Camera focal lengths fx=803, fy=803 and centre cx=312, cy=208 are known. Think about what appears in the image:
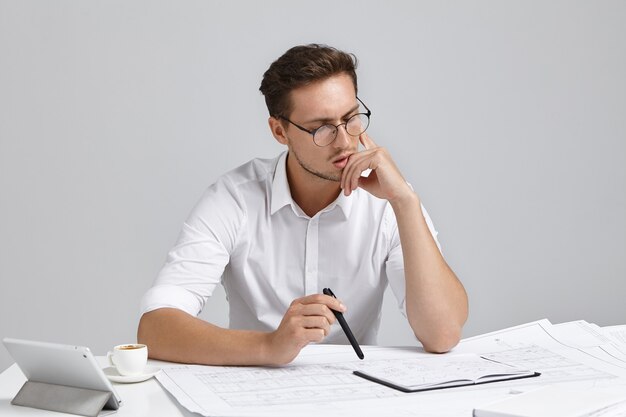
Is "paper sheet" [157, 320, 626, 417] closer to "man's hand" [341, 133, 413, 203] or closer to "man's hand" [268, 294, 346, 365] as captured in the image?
"man's hand" [268, 294, 346, 365]

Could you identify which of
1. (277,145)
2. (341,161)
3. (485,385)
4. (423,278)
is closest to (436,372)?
(485,385)

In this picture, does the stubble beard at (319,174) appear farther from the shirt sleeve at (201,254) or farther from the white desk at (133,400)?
the white desk at (133,400)

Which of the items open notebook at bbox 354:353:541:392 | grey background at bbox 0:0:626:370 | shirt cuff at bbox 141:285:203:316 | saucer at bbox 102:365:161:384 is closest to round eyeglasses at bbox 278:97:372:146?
shirt cuff at bbox 141:285:203:316

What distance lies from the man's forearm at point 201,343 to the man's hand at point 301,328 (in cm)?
3

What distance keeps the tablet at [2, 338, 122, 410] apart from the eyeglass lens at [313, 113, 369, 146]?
0.93m

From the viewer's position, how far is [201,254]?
2.04 meters

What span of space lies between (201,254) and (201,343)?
40cm

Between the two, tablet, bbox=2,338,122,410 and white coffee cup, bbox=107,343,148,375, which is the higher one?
tablet, bbox=2,338,122,410

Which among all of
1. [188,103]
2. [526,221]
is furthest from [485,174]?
[188,103]

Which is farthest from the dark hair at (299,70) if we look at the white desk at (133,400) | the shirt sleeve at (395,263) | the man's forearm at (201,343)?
the white desk at (133,400)

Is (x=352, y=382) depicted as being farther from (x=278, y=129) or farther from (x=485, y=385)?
(x=278, y=129)

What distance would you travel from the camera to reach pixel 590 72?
3783 mm

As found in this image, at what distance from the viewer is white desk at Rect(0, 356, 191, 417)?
1.33 meters

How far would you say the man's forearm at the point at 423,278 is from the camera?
189cm
